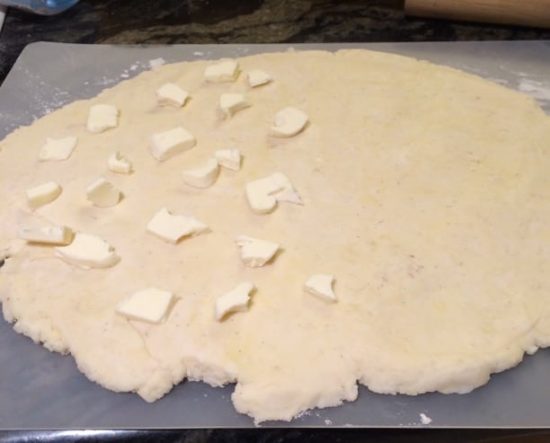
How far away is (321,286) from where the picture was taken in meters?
1.17

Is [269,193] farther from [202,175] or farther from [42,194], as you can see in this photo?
[42,194]

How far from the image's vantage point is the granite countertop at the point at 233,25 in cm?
199

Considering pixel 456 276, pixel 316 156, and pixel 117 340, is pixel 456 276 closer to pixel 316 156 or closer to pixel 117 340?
pixel 316 156

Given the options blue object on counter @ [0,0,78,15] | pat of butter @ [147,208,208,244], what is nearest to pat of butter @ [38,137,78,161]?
pat of butter @ [147,208,208,244]

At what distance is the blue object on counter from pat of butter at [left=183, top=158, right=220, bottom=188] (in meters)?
1.06

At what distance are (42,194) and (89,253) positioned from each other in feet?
0.74

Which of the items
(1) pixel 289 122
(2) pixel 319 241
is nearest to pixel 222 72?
(1) pixel 289 122

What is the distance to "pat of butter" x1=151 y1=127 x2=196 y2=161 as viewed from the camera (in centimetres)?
148

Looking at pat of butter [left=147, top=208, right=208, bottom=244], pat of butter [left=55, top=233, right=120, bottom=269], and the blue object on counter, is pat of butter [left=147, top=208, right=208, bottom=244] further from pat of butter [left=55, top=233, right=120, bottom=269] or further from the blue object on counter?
the blue object on counter

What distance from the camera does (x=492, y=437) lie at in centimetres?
105

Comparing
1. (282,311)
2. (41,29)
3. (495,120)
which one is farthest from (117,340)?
(41,29)

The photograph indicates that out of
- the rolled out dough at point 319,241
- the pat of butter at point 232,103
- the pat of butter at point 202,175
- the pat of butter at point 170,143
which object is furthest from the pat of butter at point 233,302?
the pat of butter at point 232,103

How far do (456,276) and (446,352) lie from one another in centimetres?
17

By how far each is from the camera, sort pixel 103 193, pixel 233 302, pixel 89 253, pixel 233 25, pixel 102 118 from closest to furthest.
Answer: pixel 233 302, pixel 89 253, pixel 103 193, pixel 102 118, pixel 233 25
